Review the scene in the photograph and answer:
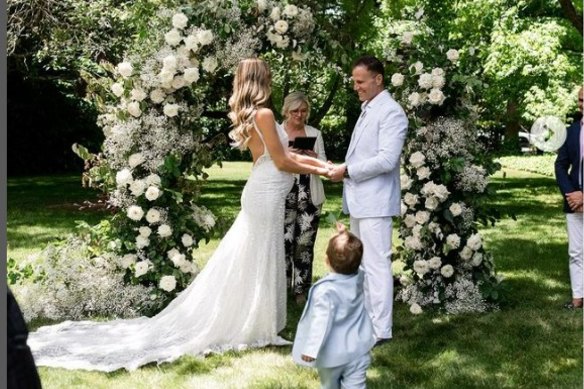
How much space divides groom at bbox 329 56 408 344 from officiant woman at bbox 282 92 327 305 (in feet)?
4.84

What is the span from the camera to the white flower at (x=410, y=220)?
6812 mm

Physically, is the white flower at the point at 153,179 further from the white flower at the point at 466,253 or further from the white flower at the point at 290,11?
the white flower at the point at 466,253

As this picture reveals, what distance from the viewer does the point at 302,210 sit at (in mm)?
7203

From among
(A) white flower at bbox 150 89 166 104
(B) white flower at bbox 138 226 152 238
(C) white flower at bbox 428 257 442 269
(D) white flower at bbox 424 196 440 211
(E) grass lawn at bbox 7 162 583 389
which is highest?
(A) white flower at bbox 150 89 166 104

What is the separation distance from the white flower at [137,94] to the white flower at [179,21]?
0.64 m

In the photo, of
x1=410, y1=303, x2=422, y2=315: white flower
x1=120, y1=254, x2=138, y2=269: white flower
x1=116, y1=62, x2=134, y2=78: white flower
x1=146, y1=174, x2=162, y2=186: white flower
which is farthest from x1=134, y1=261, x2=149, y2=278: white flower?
x1=410, y1=303, x2=422, y2=315: white flower

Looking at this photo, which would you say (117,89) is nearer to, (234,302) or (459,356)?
(234,302)

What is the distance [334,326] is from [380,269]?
173 centimetres

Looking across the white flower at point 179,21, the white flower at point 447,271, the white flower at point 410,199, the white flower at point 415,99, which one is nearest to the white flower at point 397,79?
the white flower at point 415,99

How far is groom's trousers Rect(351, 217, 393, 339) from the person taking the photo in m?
5.48

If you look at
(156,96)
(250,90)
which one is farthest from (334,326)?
(156,96)

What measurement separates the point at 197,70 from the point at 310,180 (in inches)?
58.0

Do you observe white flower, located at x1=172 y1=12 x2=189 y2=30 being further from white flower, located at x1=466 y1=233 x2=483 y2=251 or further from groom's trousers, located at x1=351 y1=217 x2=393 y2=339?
white flower, located at x1=466 y1=233 x2=483 y2=251

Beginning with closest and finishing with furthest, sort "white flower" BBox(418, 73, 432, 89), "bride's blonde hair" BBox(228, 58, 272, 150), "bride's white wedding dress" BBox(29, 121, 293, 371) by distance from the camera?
"bride's blonde hair" BBox(228, 58, 272, 150) → "bride's white wedding dress" BBox(29, 121, 293, 371) → "white flower" BBox(418, 73, 432, 89)
